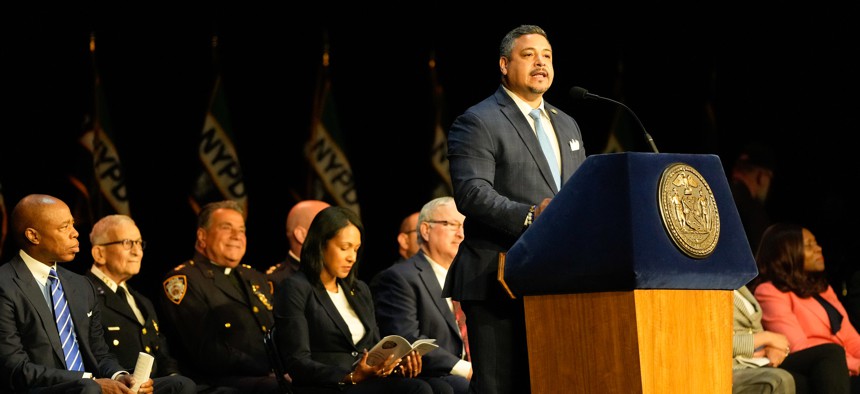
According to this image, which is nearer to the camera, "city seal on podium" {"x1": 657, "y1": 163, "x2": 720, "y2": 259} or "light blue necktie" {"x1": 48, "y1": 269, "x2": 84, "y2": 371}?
"city seal on podium" {"x1": 657, "y1": 163, "x2": 720, "y2": 259}

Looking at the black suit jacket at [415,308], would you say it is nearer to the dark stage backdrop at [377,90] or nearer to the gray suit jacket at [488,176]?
the gray suit jacket at [488,176]

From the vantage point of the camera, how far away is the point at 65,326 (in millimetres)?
3561

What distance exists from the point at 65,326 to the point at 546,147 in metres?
1.82

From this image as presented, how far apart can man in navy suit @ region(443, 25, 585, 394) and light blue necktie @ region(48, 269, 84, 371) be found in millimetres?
1527

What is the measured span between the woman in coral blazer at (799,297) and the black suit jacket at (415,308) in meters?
1.69

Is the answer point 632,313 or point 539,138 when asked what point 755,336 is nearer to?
point 539,138

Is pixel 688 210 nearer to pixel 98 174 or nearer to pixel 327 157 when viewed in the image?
pixel 98 174

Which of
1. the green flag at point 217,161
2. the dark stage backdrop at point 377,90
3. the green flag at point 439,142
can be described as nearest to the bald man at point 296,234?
the green flag at point 217,161

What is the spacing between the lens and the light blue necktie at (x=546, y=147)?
269cm

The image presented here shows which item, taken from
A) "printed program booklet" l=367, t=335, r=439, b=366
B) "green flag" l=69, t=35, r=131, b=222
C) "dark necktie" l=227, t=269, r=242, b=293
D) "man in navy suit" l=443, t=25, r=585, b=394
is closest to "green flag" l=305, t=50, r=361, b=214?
"green flag" l=69, t=35, r=131, b=222

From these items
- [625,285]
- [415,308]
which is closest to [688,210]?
[625,285]

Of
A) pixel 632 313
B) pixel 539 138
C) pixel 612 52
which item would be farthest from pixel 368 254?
pixel 632 313

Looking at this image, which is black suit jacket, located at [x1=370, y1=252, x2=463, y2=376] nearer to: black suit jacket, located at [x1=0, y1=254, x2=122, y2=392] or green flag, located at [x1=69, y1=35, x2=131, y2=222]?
black suit jacket, located at [x1=0, y1=254, x2=122, y2=392]

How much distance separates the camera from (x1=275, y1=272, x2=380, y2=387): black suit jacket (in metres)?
3.89
